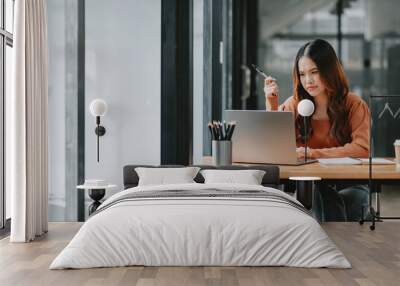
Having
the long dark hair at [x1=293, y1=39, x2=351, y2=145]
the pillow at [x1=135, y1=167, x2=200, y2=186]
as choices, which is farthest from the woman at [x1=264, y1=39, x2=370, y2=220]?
the pillow at [x1=135, y1=167, x2=200, y2=186]

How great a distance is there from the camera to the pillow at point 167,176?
19.1 ft

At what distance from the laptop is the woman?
109 cm

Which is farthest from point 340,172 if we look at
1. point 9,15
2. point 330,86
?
point 9,15

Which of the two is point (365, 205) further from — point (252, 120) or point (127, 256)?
point (127, 256)

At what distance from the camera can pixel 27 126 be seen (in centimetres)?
535

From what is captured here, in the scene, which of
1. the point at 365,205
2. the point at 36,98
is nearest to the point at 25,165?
the point at 36,98

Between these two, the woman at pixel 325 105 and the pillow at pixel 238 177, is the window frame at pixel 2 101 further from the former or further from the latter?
the woman at pixel 325 105

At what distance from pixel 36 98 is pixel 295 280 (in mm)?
2817

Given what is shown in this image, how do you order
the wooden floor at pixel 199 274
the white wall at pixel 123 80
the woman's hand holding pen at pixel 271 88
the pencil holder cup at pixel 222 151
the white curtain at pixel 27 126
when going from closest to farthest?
the wooden floor at pixel 199 274 → the white curtain at pixel 27 126 → the pencil holder cup at pixel 222 151 → the white wall at pixel 123 80 → the woman's hand holding pen at pixel 271 88

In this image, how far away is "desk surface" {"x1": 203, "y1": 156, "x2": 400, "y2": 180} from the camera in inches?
222

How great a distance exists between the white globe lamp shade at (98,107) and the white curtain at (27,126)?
752 mm

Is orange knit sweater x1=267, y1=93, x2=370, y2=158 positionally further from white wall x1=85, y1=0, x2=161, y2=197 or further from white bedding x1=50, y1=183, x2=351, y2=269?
white bedding x1=50, y1=183, x2=351, y2=269

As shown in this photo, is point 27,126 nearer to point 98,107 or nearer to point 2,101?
point 2,101

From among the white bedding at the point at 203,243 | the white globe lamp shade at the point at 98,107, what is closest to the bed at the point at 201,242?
the white bedding at the point at 203,243
